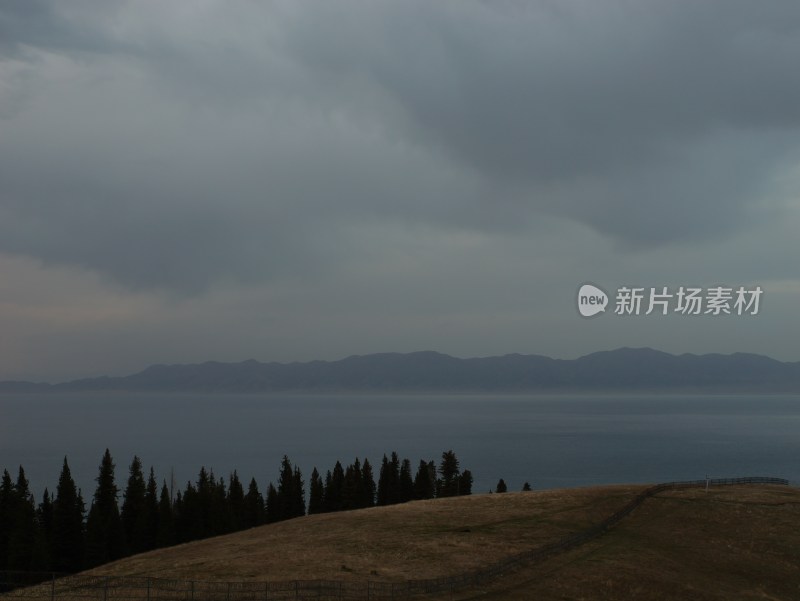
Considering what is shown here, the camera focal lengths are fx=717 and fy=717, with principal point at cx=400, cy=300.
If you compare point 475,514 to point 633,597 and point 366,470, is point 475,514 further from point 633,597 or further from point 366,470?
point 366,470

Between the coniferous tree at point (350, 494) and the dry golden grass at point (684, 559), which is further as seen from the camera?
the coniferous tree at point (350, 494)

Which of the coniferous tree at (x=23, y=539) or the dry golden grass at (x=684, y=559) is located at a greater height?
the dry golden grass at (x=684, y=559)

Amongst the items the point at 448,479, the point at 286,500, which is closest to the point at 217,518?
the point at 286,500

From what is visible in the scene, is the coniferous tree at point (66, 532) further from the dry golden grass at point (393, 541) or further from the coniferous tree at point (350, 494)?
the coniferous tree at point (350, 494)

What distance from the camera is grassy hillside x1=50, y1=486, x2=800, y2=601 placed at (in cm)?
4506

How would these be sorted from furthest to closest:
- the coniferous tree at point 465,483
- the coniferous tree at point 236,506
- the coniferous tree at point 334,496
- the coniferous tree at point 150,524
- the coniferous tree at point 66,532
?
the coniferous tree at point 465,483, the coniferous tree at point 334,496, the coniferous tree at point 236,506, the coniferous tree at point 150,524, the coniferous tree at point 66,532

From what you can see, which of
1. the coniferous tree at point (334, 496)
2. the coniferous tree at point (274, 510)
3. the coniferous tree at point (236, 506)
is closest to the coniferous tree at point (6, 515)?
the coniferous tree at point (236, 506)

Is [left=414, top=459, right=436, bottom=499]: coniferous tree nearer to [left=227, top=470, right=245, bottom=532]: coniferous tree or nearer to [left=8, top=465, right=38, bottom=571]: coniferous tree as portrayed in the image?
[left=227, top=470, right=245, bottom=532]: coniferous tree

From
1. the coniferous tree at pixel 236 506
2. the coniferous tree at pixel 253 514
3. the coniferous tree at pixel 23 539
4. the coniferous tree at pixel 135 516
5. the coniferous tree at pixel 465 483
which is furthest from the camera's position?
the coniferous tree at pixel 465 483

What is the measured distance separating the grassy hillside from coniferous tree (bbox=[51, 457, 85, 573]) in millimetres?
28405

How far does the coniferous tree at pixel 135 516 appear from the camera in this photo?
86812mm

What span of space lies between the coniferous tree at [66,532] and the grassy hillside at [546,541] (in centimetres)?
2841

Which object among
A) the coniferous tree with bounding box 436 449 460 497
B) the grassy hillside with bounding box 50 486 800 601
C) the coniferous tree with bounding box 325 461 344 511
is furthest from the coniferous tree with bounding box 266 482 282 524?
the grassy hillside with bounding box 50 486 800 601

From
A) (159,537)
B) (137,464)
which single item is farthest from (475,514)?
(137,464)
